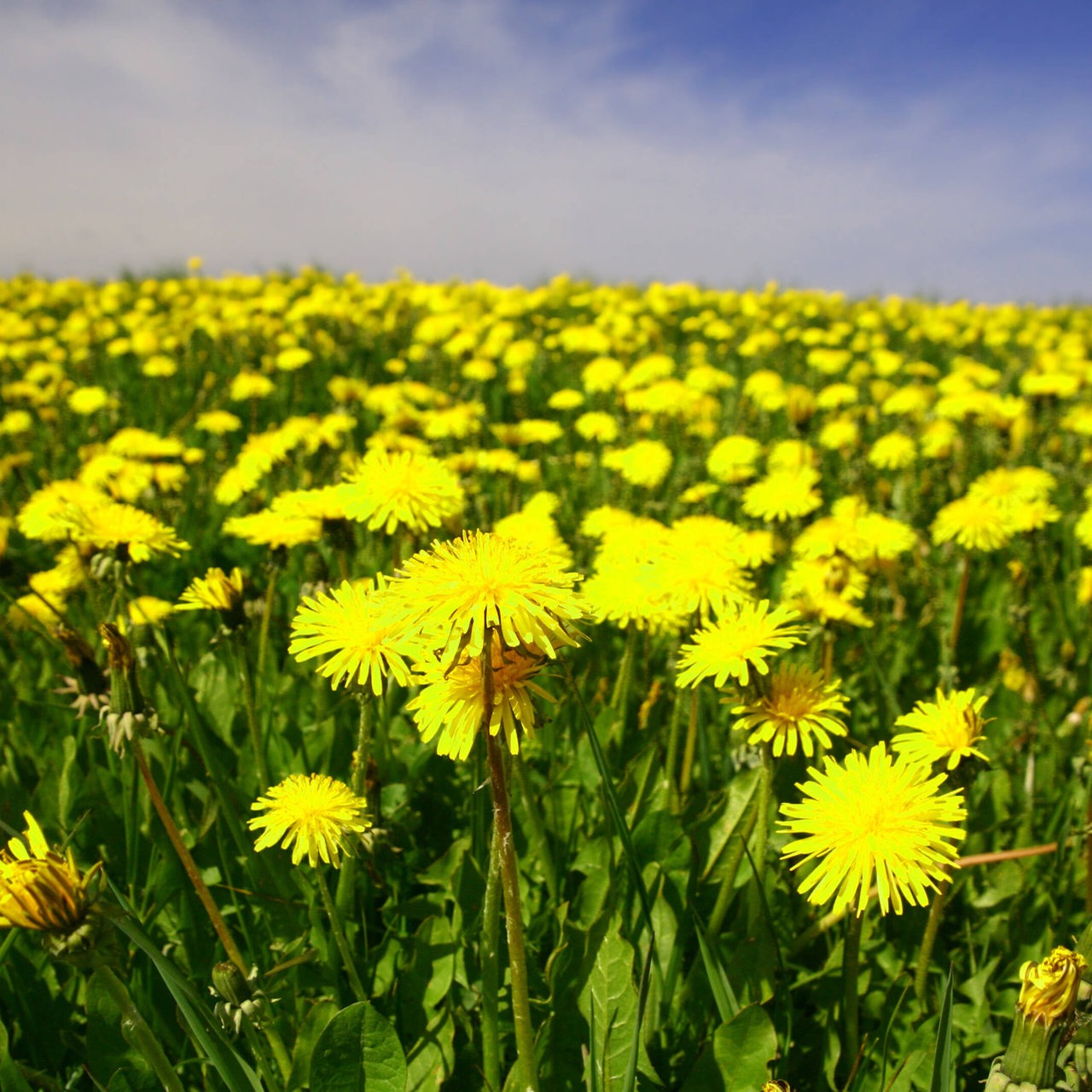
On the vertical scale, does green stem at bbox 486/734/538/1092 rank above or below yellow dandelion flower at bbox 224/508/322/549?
below

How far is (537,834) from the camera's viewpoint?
1.67 m

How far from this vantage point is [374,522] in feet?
5.74

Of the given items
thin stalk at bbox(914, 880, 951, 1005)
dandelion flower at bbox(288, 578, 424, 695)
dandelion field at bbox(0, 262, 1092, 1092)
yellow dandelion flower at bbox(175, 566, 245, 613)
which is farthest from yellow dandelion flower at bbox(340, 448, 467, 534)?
thin stalk at bbox(914, 880, 951, 1005)

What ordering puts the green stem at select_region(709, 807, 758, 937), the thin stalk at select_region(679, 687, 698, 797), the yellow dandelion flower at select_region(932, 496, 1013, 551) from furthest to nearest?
the yellow dandelion flower at select_region(932, 496, 1013, 551) → the thin stalk at select_region(679, 687, 698, 797) → the green stem at select_region(709, 807, 758, 937)

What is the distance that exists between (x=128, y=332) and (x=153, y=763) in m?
6.59

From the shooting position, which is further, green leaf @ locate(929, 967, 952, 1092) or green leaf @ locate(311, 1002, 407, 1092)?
green leaf @ locate(311, 1002, 407, 1092)

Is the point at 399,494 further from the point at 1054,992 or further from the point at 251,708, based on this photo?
the point at 1054,992

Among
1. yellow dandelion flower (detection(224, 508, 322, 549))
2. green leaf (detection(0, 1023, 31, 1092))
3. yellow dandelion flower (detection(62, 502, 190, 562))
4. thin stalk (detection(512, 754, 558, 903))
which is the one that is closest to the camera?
green leaf (detection(0, 1023, 31, 1092))

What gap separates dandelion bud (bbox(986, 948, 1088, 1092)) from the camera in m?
0.89

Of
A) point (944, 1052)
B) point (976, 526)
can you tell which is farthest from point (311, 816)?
point (976, 526)

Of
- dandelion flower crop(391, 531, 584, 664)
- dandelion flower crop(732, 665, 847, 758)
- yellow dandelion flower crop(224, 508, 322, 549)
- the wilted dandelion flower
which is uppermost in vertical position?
dandelion flower crop(391, 531, 584, 664)

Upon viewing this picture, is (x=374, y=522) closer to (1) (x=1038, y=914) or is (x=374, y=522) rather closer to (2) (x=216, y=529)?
(1) (x=1038, y=914)

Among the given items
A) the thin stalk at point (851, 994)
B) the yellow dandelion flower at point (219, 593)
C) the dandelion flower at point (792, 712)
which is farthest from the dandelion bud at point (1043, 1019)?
the yellow dandelion flower at point (219, 593)

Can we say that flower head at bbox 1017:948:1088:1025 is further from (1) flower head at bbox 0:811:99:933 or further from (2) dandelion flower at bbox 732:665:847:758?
(1) flower head at bbox 0:811:99:933
